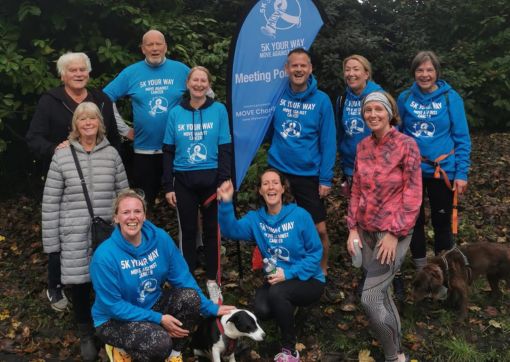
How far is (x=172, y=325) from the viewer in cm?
351

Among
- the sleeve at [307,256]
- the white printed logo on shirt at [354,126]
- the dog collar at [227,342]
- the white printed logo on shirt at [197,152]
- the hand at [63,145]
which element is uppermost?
the white printed logo on shirt at [354,126]

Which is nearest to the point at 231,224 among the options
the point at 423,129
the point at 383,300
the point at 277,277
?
the point at 277,277

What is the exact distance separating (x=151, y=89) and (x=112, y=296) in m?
2.09

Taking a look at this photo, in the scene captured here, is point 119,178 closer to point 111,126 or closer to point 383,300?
point 111,126

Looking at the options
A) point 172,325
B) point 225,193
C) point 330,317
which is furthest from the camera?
point 330,317

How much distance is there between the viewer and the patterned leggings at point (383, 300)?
3.57 metres

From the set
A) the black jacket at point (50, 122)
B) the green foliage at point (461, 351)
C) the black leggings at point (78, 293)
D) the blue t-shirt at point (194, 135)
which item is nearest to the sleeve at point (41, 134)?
the black jacket at point (50, 122)

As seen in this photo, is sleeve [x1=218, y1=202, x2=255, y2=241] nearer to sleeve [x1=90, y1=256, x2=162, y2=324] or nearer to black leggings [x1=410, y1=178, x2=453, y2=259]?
sleeve [x1=90, y1=256, x2=162, y2=324]

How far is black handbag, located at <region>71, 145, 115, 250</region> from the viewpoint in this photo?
152 inches

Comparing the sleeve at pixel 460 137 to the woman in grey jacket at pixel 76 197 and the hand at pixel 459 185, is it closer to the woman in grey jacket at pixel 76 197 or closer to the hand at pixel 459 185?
the hand at pixel 459 185

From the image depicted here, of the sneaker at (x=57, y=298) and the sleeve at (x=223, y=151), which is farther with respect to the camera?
the sleeve at (x=223, y=151)

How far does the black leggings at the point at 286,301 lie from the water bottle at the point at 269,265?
12cm

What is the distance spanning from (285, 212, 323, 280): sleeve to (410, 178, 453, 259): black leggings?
4.00 ft

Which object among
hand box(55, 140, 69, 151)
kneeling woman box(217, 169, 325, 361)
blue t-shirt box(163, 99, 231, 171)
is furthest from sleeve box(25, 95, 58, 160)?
kneeling woman box(217, 169, 325, 361)
